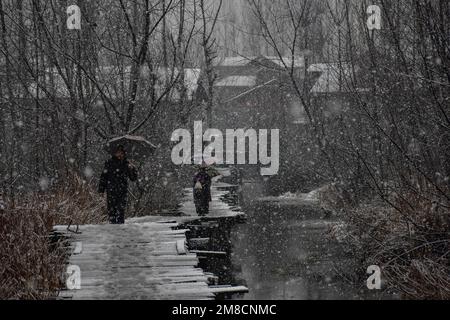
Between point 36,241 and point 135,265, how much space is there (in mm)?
1537

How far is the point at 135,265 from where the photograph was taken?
764cm

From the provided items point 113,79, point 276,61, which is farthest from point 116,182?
point 276,61

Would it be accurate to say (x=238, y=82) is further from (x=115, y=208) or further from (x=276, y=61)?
(x=115, y=208)

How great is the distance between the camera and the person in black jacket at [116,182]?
10.3 meters

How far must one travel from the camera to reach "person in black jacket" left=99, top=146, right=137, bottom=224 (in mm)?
10258

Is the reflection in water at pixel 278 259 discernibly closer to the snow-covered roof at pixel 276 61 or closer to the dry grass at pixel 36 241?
the dry grass at pixel 36 241

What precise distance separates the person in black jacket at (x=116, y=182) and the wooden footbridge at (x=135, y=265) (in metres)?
0.90

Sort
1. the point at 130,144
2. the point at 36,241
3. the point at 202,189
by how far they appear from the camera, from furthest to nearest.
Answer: the point at 202,189 < the point at 130,144 < the point at 36,241
